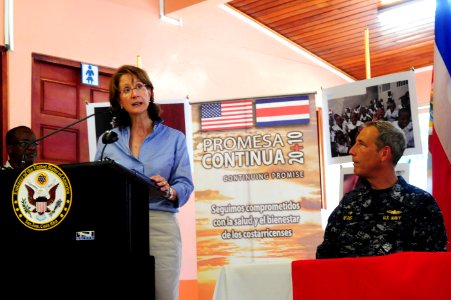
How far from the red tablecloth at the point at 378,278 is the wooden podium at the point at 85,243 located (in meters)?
0.51

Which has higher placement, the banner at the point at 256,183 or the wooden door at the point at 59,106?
the wooden door at the point at 59,106

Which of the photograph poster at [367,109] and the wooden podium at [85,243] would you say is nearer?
the wooden podium at [85,243]

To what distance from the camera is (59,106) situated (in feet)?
19.5

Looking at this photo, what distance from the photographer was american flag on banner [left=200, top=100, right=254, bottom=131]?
477cm

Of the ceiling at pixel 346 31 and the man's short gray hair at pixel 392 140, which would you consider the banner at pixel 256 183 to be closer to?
the man's short gray hair at pixel 392 140

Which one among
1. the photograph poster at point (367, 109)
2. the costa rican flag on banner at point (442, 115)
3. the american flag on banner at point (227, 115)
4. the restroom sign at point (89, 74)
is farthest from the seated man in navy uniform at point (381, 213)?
the restroom sign at point (89, 74)

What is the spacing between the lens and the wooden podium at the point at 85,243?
5.92 feet

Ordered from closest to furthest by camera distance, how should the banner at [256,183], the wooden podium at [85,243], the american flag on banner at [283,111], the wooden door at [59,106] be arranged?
the wooden podium at [85,243], the banner at [256,183], the american flag on banner at [283,111], the wooden door at [59,106]

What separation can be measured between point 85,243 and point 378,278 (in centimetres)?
84

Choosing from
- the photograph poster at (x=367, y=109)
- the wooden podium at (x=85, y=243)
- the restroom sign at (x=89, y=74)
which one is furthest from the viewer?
the restroom sign at (x=89, y=74)

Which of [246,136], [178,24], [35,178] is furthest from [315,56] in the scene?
[35,178]

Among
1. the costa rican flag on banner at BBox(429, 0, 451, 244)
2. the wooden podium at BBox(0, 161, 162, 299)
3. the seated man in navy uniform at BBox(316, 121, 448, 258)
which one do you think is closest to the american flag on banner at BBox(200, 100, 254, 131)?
the costa rican flag on banner at BBox(429, 0, 451, 244)

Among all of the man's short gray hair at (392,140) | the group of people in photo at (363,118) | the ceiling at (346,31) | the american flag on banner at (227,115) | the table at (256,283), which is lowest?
the table at (256,283)

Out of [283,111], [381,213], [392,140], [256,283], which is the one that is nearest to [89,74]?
[283,111]
